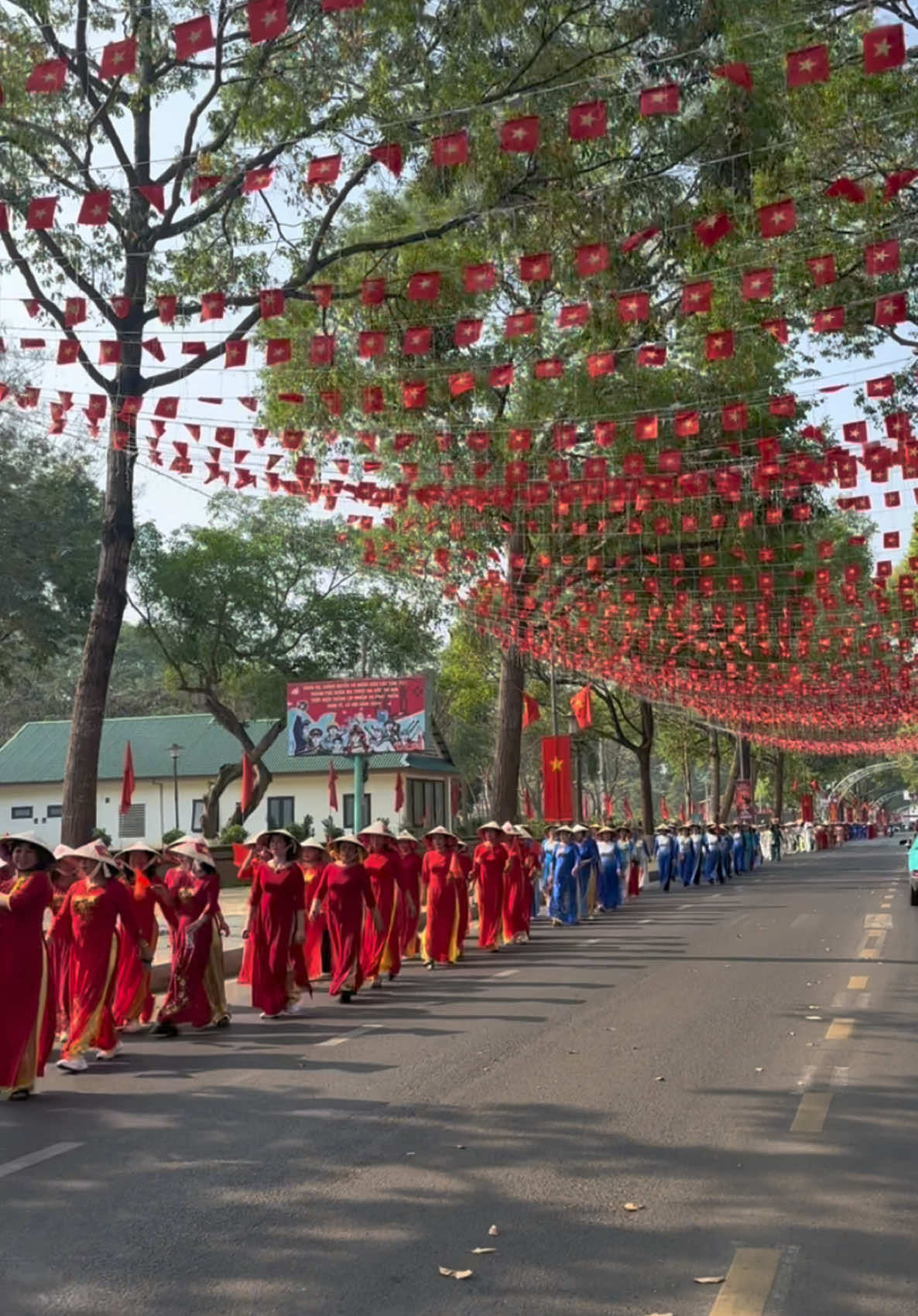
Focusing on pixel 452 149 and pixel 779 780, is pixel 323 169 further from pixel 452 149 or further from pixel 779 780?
pixel 779 780

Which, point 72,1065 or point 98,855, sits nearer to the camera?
point 72,1065

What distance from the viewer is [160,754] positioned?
53812 mm

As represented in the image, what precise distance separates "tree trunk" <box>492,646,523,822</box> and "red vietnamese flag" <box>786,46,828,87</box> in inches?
846

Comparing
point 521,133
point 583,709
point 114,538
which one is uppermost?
point 521,133

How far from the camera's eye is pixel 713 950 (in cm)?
1812

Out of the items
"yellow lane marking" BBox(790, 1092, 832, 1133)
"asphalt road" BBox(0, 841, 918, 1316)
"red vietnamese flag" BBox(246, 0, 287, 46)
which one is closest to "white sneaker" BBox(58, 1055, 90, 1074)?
"asphalt road" BBox(0, 841, 918, 1316)

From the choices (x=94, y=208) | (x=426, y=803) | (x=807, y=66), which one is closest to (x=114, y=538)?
(x=94, y=208)

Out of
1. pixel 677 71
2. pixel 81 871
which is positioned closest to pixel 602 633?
pixel 677 71

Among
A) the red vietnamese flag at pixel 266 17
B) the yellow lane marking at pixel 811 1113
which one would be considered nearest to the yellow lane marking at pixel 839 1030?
the yellow lane marking at pixel 811 1113

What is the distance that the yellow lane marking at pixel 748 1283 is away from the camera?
15.5ft

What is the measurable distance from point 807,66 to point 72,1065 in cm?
841

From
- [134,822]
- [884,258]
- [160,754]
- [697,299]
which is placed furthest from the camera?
[160,754]

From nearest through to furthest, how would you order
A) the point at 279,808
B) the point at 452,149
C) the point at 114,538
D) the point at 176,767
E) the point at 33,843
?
the point at 33,843, the point at 452,149, the point at 114,538, the point at 176,767, the point at 279,808

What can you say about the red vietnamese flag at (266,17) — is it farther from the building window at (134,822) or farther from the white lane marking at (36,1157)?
the building window at (134,822)
